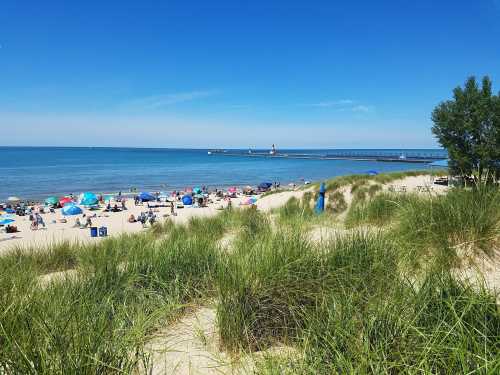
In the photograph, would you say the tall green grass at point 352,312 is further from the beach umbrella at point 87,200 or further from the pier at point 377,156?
the pier at point 377,156

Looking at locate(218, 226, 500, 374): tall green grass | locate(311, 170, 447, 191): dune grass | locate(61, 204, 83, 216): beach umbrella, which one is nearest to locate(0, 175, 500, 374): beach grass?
locate(218, 226, 500, 374): tall green grass

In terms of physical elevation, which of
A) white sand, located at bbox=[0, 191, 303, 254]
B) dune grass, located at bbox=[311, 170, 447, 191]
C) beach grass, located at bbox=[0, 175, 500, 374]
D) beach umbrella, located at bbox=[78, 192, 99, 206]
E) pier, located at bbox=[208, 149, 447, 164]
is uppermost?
pier, located at bbox=[208, 149, 447, 164]

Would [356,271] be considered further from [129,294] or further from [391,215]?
[391,215]

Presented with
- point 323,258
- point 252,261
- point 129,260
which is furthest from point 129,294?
point 323,258

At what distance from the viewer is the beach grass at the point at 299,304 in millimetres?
1678

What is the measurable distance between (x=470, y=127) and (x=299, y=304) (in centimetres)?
1736

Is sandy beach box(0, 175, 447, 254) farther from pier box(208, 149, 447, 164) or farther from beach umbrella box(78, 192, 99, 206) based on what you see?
pier box(208, 149, 447, 164)

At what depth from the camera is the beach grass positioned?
1.68 m

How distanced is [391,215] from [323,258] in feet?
12.2

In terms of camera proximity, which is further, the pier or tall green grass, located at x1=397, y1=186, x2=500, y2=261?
the pier

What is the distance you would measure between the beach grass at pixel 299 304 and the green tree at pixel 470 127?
1327 centimetres

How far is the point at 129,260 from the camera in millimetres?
4062

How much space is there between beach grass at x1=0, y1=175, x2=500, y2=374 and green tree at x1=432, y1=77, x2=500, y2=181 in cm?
1327

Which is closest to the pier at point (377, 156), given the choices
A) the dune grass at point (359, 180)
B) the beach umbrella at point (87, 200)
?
the dune grass at point (359, 180)
